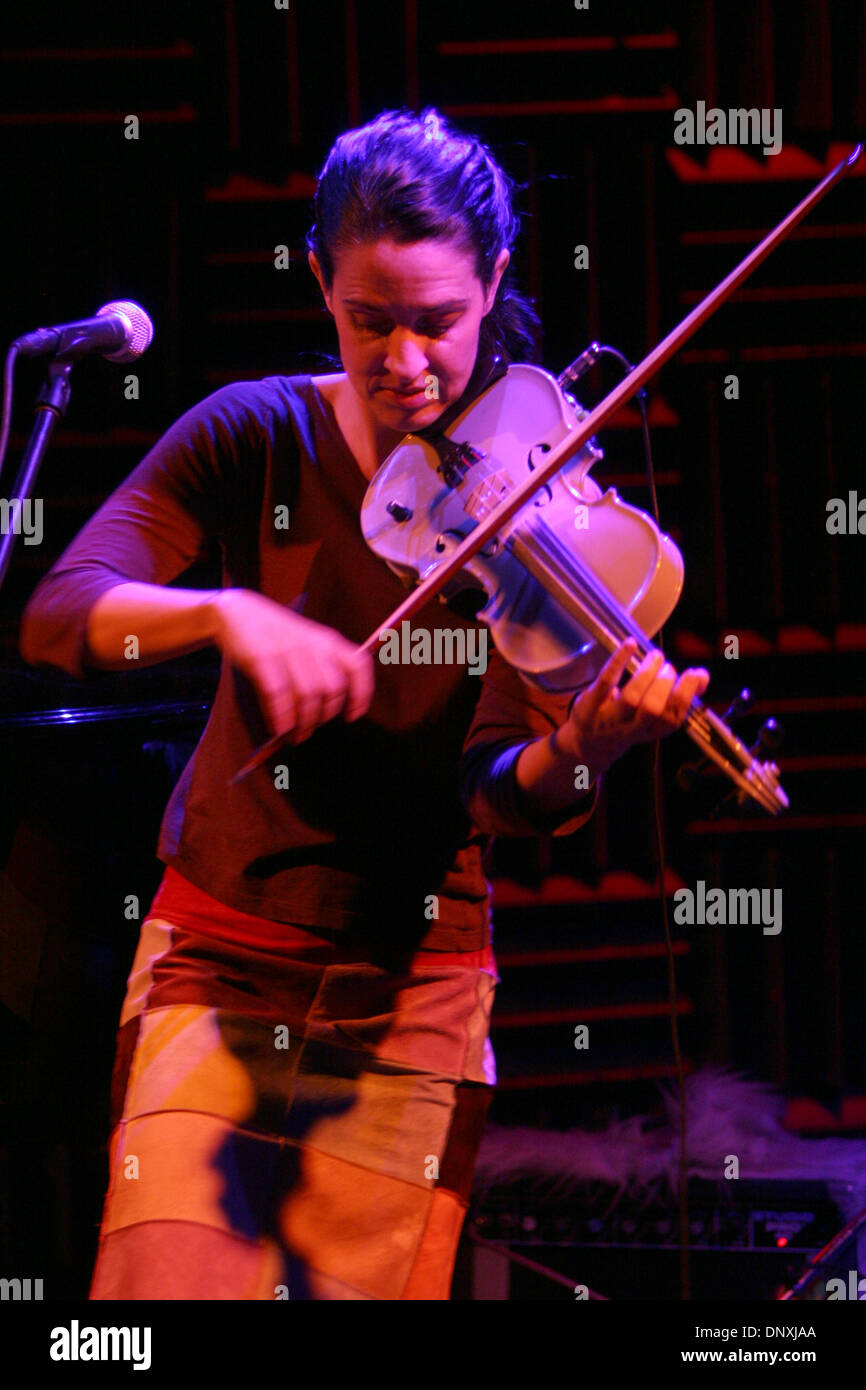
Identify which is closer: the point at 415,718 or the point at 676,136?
the point at 415,718

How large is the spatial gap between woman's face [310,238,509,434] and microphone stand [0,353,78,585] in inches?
17.6

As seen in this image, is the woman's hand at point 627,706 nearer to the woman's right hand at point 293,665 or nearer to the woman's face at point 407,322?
the woman's right hand at point 293,665

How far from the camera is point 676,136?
3443 mm

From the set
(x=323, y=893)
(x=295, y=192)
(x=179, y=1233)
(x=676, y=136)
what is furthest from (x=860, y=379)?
(x=179, y=1233)

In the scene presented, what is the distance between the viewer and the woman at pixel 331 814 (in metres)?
1.57

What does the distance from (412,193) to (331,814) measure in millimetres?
→ 903

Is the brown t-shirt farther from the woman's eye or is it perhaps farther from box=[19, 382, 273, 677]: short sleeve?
the woman's eye

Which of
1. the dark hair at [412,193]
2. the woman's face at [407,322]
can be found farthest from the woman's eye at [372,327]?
the dark hair at [412,193]

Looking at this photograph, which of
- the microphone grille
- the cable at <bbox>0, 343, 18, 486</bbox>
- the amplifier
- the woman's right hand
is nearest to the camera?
the woman's right hand

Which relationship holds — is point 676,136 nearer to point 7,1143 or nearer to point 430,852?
point 430,852

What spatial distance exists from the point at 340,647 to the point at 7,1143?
1.63 meters

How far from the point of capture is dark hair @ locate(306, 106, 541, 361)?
173 cm

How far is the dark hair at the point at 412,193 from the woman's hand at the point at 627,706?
26.2 inches

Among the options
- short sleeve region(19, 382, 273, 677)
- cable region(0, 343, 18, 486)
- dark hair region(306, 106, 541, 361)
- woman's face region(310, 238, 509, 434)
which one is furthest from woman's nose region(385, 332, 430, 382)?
cable region(0, 343, 18, 486)
